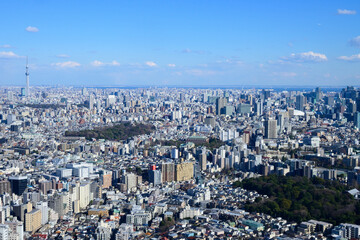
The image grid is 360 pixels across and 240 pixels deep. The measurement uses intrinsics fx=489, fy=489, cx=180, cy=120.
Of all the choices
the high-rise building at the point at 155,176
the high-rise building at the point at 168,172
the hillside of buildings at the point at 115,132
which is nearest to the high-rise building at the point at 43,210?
the high-rise building at the point at 155,176

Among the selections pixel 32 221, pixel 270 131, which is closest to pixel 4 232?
pixel 32 221

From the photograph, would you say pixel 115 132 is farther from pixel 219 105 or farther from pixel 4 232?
pixel 4 232

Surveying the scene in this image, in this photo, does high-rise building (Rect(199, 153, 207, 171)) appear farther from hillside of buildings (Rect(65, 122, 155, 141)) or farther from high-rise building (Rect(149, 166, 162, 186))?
hillside of buildings (Rect(65, 122, 155, 141))

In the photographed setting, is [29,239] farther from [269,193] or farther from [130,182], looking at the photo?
[269,193]

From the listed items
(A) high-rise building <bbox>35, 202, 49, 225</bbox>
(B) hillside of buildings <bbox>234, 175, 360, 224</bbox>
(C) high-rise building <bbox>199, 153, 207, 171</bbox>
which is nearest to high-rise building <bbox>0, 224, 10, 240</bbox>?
(A) high-rise building <bbox>35, 202, 49, 225</bbox>

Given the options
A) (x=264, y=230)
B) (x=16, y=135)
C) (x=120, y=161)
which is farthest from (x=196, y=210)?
(x=16, y=135)

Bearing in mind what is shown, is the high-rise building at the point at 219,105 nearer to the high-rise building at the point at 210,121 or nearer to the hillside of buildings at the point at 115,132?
the high-rise building at the point at 210,121
